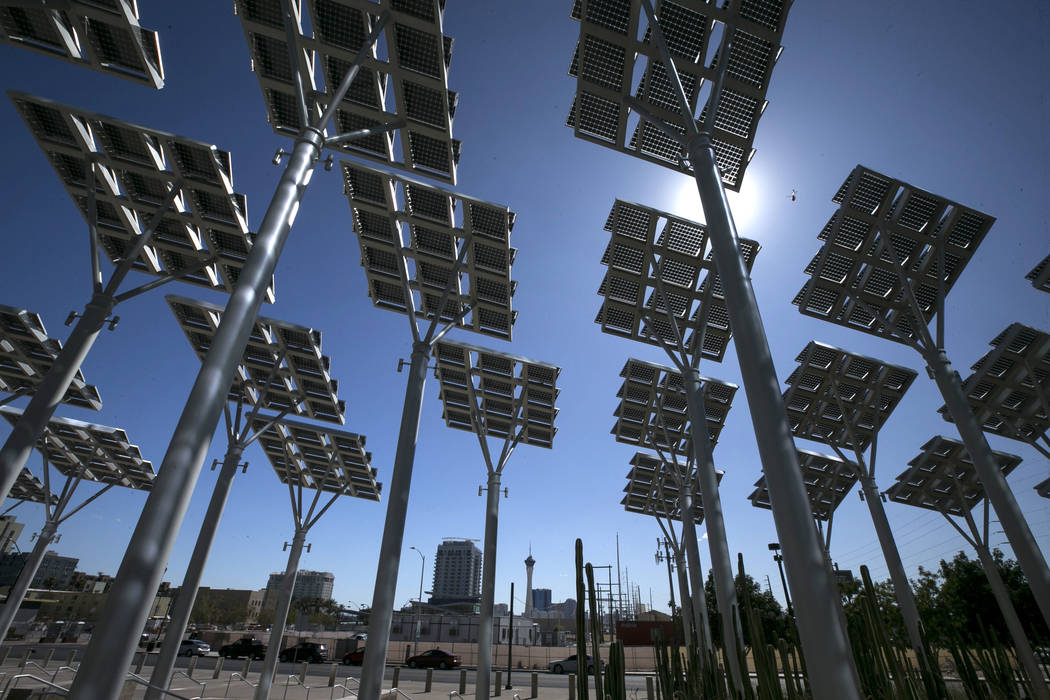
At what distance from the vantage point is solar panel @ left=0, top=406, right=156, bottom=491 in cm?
1927

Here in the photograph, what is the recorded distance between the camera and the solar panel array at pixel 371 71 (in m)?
8.12

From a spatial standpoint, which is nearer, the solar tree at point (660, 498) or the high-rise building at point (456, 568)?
the solar tree at point (660, 498)

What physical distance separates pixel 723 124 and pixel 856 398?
48.3 feet

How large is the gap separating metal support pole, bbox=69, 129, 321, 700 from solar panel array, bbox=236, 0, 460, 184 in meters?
2.53

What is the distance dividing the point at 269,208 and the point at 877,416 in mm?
20719

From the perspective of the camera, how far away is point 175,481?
4348mm

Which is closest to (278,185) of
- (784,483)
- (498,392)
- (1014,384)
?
(784,483)

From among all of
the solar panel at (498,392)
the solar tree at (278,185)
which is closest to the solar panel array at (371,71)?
the solar tree at (278,185)

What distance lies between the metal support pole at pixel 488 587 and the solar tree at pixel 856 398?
1106 centimetres

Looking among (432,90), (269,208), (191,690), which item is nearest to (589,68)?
(432,90)

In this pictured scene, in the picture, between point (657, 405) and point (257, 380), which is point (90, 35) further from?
point (657, 405)

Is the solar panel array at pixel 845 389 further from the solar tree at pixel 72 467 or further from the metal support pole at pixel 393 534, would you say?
the solar tree at pixel 72 467

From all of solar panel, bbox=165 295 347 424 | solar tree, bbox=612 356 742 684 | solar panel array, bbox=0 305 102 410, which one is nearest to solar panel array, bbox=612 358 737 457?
solar tree, bbox=612 356 742 684

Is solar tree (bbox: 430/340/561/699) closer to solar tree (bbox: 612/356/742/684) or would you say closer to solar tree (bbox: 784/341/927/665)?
solar tree (bbox: 612/356/742/684)
